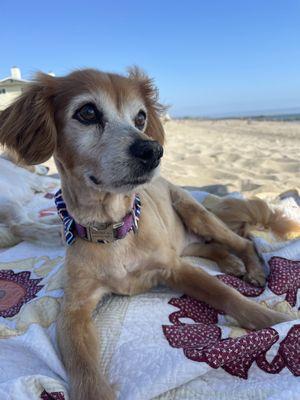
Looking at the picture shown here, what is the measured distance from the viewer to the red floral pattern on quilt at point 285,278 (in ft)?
6.10

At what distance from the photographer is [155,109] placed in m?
2.25

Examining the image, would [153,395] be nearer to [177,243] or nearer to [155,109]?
[177,243]

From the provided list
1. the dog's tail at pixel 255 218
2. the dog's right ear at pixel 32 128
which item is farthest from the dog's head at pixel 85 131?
the dog's tail at pixel 255 218

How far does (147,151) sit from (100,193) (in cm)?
32

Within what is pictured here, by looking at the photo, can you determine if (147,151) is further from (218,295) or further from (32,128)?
(218,295)

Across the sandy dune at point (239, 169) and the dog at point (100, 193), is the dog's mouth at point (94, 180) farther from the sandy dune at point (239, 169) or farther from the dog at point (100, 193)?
the sandy dune at point (239, 169)

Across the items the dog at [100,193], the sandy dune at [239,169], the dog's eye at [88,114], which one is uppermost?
the dog's eye at [88,114]

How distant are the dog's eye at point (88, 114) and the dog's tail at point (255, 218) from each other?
1.26m

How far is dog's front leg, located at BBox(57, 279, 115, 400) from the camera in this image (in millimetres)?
1326

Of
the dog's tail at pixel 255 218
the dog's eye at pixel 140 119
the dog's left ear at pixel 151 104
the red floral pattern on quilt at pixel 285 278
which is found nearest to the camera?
the red floral pattern on quilt at pixel 285 278

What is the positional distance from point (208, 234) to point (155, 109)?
0.78 metres

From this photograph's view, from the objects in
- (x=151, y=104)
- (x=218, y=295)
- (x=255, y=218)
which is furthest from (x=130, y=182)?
(x=255, y=218)

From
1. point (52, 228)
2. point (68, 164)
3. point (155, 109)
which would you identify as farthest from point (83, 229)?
point (52, 228)

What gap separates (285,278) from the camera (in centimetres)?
192
